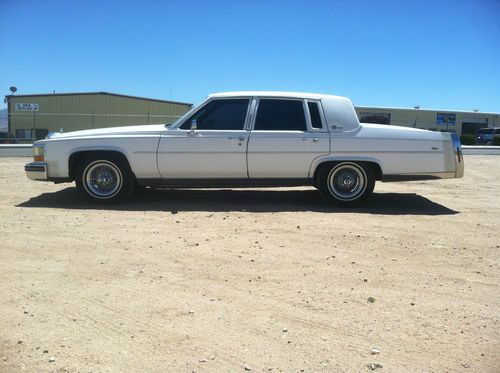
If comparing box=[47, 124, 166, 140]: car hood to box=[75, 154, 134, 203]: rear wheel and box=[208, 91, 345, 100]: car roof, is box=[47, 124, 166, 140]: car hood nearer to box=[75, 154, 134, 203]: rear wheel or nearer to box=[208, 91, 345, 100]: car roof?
box=[75, 154, 134, 203]: rear wheel

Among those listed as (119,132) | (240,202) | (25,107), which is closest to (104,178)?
(119,132)

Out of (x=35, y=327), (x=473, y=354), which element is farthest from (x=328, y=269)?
(x=35, y=327)

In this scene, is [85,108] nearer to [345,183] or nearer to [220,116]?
[220,116]

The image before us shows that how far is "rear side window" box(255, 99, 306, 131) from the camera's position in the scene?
7430 mm

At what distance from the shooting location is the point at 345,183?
7.58 meters

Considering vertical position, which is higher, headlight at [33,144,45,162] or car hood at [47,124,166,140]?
car hood at [47,124,166,140]

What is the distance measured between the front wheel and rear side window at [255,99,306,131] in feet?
2.60

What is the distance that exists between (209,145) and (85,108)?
100 ft

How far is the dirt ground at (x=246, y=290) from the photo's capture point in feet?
9.86

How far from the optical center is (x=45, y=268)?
4449mm

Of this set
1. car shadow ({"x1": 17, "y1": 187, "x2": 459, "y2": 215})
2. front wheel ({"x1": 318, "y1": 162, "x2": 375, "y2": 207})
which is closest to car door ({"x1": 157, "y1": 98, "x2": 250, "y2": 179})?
car shadow ({"x1": 17, "y1": 187, "x2": 459, "y2": 215})

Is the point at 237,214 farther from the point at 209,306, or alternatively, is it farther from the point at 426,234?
the point at 209,306

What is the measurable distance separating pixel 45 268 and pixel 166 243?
1.28 metres

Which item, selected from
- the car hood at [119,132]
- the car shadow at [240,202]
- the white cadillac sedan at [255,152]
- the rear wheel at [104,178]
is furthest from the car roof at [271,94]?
the rear wheel at [104,178]
